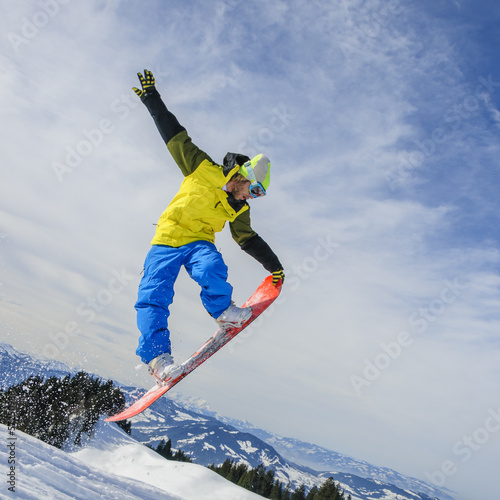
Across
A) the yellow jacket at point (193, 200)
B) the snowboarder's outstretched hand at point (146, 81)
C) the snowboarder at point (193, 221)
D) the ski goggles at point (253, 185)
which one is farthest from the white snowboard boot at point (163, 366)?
the snowboarder's outstretched hand at point (146, 81)

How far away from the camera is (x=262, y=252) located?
6277 mm

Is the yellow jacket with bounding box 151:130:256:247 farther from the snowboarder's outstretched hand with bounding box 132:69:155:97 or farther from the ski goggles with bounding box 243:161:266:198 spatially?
the snowboarder's outstretched hand with bounding box 132:69:155:97

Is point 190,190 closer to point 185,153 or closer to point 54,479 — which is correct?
point 185,153

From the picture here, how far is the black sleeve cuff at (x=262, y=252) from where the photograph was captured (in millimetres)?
6211

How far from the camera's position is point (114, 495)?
12.0 ft

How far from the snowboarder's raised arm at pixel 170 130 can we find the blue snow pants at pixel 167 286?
1.20 m

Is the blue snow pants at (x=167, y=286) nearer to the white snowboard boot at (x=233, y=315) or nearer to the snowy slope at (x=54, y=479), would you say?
the white snowboard boot at (x=233, y=315)

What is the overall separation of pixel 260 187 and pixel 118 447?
246 feet

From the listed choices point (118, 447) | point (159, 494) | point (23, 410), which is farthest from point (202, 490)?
point (159, 494)

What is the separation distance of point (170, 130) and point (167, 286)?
2226 mm

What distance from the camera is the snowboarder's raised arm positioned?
524 cm

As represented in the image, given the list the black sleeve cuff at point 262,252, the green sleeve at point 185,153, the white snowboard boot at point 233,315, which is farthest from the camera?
the black sleeve cuff at point 262,252

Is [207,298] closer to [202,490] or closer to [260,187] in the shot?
[260,187]

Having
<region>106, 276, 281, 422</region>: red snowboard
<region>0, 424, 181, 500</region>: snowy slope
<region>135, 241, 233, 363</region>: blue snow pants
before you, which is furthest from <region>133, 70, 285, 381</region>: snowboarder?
<region>0, 424, 181, 500</region>: snowy slope
